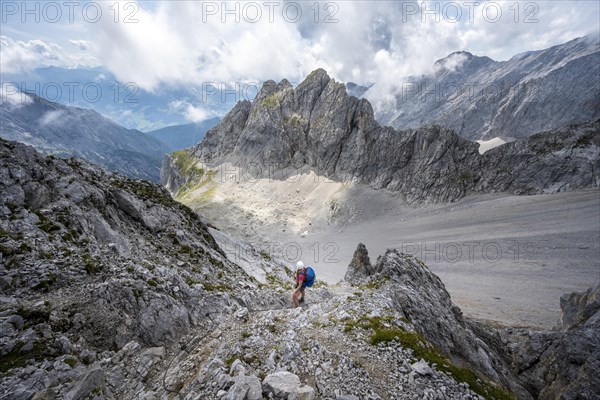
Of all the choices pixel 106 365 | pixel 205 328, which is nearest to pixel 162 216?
pixel 205 328

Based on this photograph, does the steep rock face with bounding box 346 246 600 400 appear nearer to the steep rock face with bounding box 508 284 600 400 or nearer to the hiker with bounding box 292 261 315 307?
the steep rock face with bounding box 508 284 600 400

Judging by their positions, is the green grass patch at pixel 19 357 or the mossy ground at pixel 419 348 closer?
the green grass patch at pixel 19 357

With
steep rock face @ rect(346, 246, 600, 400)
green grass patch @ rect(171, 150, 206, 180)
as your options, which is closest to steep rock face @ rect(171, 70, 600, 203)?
green grass patch @ rect(171, 150, 206, 180)

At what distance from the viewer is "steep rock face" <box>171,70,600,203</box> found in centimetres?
10350

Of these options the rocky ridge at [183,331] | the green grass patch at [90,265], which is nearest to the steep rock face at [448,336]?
the rocky ridge at [183,331]

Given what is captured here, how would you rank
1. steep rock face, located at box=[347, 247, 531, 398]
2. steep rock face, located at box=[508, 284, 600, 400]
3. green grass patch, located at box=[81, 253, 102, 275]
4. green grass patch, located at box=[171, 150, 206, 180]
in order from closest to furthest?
green grass patch, located at box=[81, 253, 102, 275], steep rock face, located at box=[508, 284, 600, 400], steep rock face, located at box=[347, 247, 531, 398], green grass patch, located at box=[171, 150, 206, 180]

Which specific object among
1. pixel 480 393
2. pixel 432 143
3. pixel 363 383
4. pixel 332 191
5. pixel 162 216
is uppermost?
pixel 432 143

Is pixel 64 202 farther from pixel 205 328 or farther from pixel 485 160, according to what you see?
pixel 485 160

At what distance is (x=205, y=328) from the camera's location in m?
14.9

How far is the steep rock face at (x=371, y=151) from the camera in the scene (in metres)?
104

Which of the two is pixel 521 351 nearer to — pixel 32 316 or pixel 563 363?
pixel 563 363

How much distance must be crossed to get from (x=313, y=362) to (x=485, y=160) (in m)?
129

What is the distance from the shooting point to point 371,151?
132 meters

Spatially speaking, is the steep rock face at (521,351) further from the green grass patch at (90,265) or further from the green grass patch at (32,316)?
the green grass patch at (32,316)
